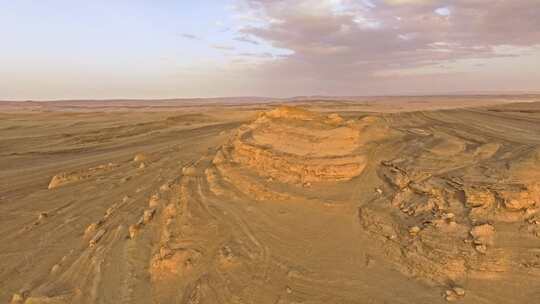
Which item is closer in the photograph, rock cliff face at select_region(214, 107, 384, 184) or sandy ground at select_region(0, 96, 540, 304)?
sandy ground at select_region(0, 96, 540, 304)

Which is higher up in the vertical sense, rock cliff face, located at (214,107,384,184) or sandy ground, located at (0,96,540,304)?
rock cliff face, located at (214,107,384,184)

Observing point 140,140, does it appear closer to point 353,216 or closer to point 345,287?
point 353,216

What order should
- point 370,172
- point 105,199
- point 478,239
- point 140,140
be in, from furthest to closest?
point 140,140, point 105,199, point 370,172, point 478,239

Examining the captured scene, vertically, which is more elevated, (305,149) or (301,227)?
(305,149)

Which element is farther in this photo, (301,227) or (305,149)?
(305,149)

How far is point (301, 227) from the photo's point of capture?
458 cm

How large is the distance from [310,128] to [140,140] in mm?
8411

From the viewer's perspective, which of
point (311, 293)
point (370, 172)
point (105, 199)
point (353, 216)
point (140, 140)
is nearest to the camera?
point (311, 293)

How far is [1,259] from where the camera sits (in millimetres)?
4930

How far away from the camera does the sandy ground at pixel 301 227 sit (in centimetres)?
362

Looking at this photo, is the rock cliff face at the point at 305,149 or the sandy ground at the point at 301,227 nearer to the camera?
the sandy ground at the point at 301,227

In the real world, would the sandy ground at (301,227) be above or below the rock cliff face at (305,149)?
below

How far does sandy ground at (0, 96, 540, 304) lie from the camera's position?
3.62 m

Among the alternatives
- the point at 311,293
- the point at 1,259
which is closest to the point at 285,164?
the point at 311,293
